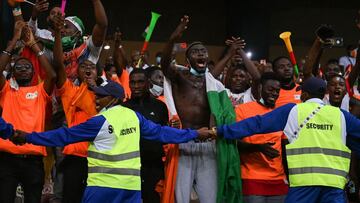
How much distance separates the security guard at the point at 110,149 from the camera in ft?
21.2

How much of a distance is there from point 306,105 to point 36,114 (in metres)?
3.10

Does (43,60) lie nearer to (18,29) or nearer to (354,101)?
(18,29)

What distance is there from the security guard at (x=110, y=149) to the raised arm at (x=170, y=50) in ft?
3.96

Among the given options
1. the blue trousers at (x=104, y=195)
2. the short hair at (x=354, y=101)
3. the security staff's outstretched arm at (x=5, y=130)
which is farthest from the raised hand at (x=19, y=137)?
the short hair at (x=354, y=101)

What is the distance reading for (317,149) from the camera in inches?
257

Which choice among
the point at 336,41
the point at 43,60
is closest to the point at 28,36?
the point at 43,60

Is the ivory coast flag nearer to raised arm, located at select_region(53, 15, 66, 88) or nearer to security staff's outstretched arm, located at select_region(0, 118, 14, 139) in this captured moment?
raised arm, located at select_region(53, 15, 66, 88)

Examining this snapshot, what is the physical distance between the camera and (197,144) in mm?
7590

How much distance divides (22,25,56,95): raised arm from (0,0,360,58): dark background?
9970mm

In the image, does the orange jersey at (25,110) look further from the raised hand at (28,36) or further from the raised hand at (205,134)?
the raised hand at (205,134)

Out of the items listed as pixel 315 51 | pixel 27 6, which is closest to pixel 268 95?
pixel 315 51

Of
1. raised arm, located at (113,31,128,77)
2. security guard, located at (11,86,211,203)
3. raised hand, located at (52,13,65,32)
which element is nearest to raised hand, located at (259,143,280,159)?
security guard, located at (11,86,211,203)

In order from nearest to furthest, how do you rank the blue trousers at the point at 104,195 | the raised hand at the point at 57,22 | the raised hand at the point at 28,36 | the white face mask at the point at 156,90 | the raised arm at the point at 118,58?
the blue trousers at the point at 104,195 → the raised hand at the point at 57,22 → the raised hand at the point at 28,36 → the white face mask at the point at 156,90 → the raised arm at the point at 118,58

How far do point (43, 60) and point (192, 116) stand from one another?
184cm
